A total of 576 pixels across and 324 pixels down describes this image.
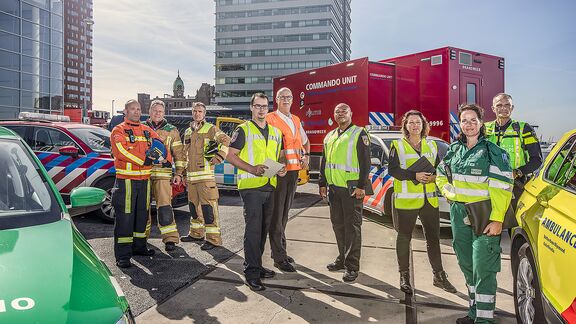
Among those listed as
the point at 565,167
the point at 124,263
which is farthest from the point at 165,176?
the point at 565,167

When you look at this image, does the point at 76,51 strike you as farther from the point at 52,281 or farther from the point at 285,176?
the point at 52,281

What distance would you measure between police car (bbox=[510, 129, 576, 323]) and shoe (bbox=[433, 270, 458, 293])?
2.85 ft

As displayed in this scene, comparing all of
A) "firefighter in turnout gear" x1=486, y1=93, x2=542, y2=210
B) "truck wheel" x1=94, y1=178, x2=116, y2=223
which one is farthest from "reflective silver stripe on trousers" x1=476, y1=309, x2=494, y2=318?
"truck wheel" x1=94, y1=178, x2=116, y2=223

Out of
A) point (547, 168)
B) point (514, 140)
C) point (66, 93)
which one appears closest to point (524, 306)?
point (547, 168)

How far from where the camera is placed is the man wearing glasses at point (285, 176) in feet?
15.5

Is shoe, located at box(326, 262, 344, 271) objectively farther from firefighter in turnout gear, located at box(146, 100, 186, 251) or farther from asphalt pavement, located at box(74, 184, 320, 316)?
firefighter in turnout gear, located at box(146, 100, 186, 251)

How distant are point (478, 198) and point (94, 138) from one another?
629cm

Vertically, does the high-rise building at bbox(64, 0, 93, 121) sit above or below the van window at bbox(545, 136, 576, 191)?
above

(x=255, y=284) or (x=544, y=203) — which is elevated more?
(x=544, y=203)

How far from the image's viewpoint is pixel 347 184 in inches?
176

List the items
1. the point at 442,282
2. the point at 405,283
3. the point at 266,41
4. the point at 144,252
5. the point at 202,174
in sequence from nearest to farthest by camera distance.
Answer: the point at 405,283
the point at 442,282
the point at 144,252
the point at 202,174
the point at 266,41

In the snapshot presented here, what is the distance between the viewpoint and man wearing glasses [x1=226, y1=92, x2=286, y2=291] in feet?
13.7

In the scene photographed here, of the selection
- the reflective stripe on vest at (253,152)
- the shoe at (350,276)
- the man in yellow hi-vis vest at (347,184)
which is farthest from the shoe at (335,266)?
the reflective stripe on vest at (253,152)

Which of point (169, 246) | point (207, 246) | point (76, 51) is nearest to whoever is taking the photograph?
point (169, 246)
